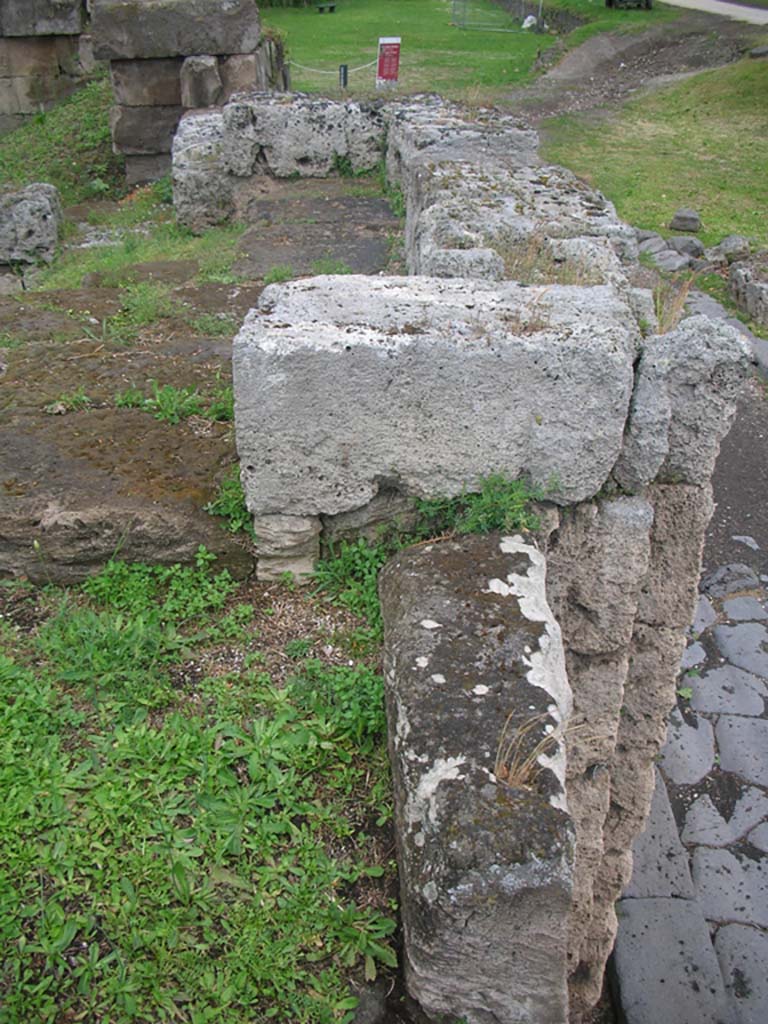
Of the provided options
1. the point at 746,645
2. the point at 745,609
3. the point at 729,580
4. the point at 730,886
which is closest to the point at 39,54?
the point at 729,580

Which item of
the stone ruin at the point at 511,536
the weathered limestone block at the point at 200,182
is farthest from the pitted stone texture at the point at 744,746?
the weathered limestone block at the point at 200,182

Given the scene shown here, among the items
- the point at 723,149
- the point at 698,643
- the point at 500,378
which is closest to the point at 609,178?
the point at 723,149

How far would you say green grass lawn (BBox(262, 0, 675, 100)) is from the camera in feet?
61.3

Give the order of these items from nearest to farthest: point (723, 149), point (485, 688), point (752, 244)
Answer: point (485, 688) < point (752, 244) < point (723, 149)

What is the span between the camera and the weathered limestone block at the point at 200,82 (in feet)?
30.0

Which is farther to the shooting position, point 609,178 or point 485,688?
point 609,178

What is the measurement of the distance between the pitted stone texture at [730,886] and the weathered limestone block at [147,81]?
326 inches

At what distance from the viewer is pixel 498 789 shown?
1929mm

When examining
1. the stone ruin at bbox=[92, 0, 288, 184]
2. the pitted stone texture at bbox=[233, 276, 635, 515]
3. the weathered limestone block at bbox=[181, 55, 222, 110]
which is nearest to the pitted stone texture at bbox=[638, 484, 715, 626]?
the pitted stone texture at bbox=[233, 276, 635, 515]

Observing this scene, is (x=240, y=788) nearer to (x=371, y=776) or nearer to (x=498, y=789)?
(x=371, y=776)

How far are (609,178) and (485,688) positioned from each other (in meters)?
12.4

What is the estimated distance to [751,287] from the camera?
30.7 feet

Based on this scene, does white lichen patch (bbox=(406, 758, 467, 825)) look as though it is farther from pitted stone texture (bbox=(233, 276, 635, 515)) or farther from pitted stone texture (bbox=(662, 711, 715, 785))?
pitted stone texture (bbox=(662, 711, 715, 785))

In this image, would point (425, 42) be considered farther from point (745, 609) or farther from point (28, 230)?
point (745, 609)
